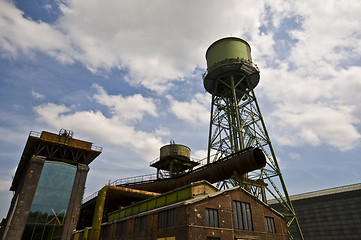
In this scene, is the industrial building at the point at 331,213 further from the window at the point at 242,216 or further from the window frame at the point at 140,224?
the window frame at the point at 140,224

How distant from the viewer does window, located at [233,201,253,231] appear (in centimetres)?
1667

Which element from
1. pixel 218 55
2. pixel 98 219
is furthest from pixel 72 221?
pixel 218 55

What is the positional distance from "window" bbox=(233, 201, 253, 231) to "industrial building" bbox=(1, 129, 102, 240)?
19.5 meters

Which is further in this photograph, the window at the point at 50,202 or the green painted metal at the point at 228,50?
the green painted metal at the point at 228,50

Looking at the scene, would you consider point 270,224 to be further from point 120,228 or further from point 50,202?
point 50,202

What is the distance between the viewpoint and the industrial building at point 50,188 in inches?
968

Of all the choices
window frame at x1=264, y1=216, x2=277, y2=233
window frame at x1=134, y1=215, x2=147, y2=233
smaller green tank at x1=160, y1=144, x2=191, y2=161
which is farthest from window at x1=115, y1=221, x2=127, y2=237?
smaller green tank at x1=160, y1=144, x2=191, y2=161

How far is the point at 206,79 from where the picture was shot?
3111 cm

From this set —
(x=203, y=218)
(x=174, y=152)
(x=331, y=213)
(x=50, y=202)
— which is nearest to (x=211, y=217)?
(x=203, y=218)

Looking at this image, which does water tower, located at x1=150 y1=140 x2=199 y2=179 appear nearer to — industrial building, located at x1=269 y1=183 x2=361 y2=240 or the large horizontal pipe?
the large horizontal pipe

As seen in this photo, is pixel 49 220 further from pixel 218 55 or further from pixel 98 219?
pixel 218 55

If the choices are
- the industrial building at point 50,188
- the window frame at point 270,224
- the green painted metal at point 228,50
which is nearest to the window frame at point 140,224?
the window frame at point 270,224

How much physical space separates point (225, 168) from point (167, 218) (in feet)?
21.0

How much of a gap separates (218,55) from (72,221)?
1057 inches
